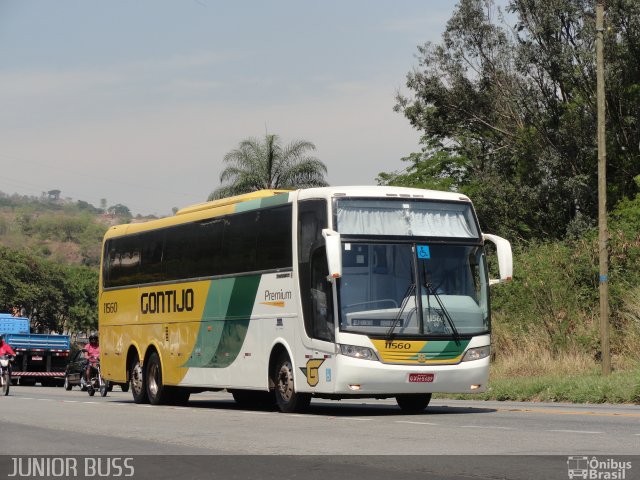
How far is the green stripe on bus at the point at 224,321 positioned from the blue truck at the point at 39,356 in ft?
83.7

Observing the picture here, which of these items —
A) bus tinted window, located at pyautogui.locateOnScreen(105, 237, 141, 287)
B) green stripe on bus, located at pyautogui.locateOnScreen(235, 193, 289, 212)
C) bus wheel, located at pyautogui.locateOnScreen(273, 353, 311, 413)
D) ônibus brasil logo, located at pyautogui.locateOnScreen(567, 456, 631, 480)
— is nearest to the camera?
ônibus brasil logo, located at pyautogui.locateOnScreen(567, 456, 631, 480)

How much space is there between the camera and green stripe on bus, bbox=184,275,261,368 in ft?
73.0

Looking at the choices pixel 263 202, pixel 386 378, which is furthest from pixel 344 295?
pixel 263 202

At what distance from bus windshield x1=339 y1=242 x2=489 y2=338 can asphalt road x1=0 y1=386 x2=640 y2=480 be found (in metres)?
1.38

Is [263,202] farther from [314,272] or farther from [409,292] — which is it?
[409,292]

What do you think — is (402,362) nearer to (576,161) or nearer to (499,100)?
(576,161)

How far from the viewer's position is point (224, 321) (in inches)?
911

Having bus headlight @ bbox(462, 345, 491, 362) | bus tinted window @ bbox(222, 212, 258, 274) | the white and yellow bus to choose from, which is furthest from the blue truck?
bus headlight @ bbox(462, 345, 491, 362)

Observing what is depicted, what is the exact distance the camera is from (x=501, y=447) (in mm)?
12984

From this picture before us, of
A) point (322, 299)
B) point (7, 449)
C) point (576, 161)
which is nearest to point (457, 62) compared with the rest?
point (576, 161)

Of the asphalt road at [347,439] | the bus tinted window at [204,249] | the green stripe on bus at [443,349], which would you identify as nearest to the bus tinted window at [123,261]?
the bus tinted window at [204,249]

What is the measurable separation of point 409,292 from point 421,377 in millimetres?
1300

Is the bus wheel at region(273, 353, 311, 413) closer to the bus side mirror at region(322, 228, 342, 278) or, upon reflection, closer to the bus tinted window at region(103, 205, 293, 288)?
the bus tinted window at region(103, 205, 293, 288)

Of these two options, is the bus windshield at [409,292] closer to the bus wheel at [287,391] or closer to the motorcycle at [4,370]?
the bus wheel at [287,391]
